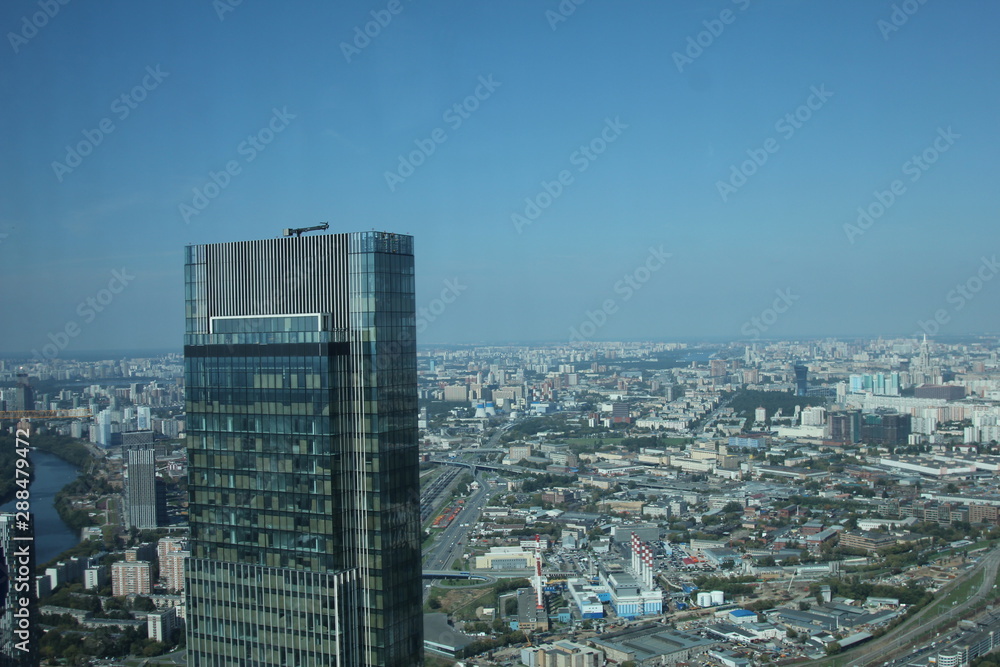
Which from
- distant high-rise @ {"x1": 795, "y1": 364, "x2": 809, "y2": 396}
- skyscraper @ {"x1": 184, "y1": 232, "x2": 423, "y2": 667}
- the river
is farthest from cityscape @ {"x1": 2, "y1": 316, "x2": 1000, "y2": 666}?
distant high-rise @ {"x1": 795, "y1": 364, "x2": 809, "y2": 396}

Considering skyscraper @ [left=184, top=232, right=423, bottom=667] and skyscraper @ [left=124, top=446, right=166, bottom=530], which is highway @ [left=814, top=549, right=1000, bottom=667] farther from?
skyscraper @ [left=124, top=446, right=166, bottom=530]

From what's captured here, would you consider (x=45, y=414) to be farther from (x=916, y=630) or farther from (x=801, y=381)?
(x=801, y=381)

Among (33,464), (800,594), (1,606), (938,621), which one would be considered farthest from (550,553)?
(1,606)

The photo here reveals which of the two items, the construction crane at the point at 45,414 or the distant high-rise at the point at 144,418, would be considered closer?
the construction crane at the point at 45,414

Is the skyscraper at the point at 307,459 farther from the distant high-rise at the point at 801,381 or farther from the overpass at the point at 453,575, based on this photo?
the distant high-rise at the point at 801,381

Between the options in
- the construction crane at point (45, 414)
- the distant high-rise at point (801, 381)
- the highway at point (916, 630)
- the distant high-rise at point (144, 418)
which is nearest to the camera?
the construction crane at point (45, 414)

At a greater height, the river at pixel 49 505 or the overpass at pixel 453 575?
the river at pixel 49 505

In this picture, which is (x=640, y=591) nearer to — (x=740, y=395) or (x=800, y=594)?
(x=800, y=594)

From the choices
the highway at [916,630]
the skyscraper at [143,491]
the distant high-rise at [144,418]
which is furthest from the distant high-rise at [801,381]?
the skyscraper at [143,491]
